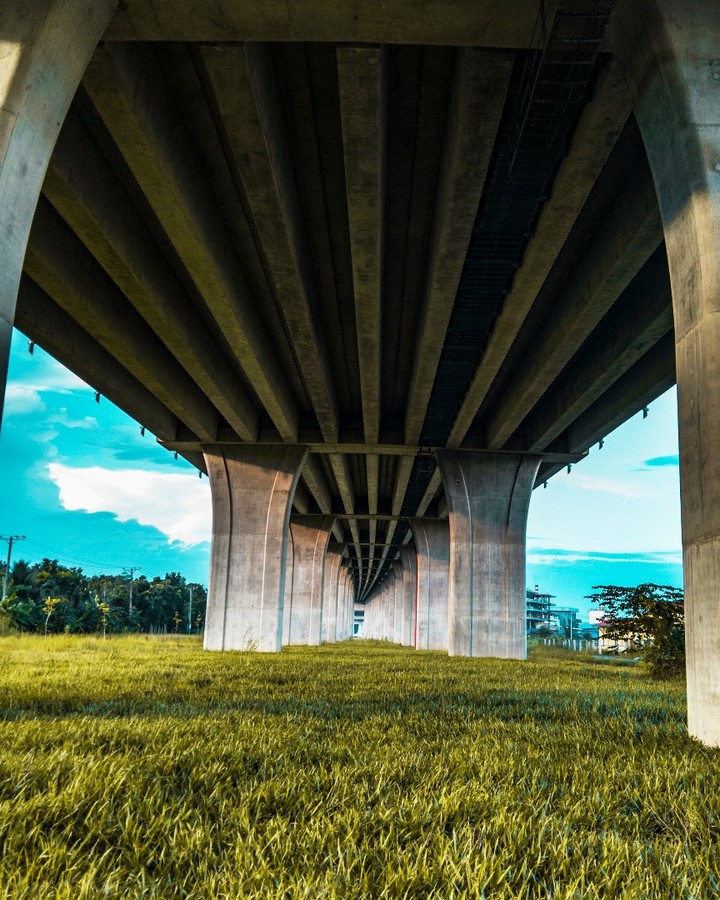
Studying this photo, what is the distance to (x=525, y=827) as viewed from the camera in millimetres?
3141

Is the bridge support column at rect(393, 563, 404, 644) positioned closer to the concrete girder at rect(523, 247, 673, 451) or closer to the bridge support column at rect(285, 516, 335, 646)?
the bridge support column at rect(285, 516, 335, 646)

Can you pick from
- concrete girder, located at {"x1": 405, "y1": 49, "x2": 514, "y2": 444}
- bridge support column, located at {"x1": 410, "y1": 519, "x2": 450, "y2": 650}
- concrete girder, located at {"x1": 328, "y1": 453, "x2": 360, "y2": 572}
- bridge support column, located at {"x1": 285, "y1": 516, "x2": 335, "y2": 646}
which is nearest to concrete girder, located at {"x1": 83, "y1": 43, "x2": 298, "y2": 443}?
concrete girder, located at {"x1": 405, "y1": 49, "x2": 514, "y2": 444}

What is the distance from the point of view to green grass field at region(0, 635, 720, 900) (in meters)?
2.53

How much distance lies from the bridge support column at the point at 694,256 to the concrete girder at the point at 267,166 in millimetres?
4386

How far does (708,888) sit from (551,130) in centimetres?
925

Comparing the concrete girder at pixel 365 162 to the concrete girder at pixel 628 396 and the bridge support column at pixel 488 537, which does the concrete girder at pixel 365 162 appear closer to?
the concrete girder at pixel 628 396

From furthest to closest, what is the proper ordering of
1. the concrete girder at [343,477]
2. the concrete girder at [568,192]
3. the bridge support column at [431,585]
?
the bridge support column at [431,585] < the concrete girder at [343,477] < the concrete girder at [568,192]

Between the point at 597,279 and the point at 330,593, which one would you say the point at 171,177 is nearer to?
the point at 597,279

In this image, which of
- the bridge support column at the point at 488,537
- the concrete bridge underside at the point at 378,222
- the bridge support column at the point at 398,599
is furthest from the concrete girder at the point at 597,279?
the bridge support column at the point at 398,599

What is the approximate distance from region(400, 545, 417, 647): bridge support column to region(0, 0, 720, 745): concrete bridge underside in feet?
107

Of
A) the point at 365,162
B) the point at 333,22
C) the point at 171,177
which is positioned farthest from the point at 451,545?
the point at 333,22

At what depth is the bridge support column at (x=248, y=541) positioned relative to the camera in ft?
89.0

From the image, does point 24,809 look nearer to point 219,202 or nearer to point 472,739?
point 472,739

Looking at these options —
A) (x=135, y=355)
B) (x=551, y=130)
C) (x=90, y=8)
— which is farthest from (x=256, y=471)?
(x=90, y=8)
